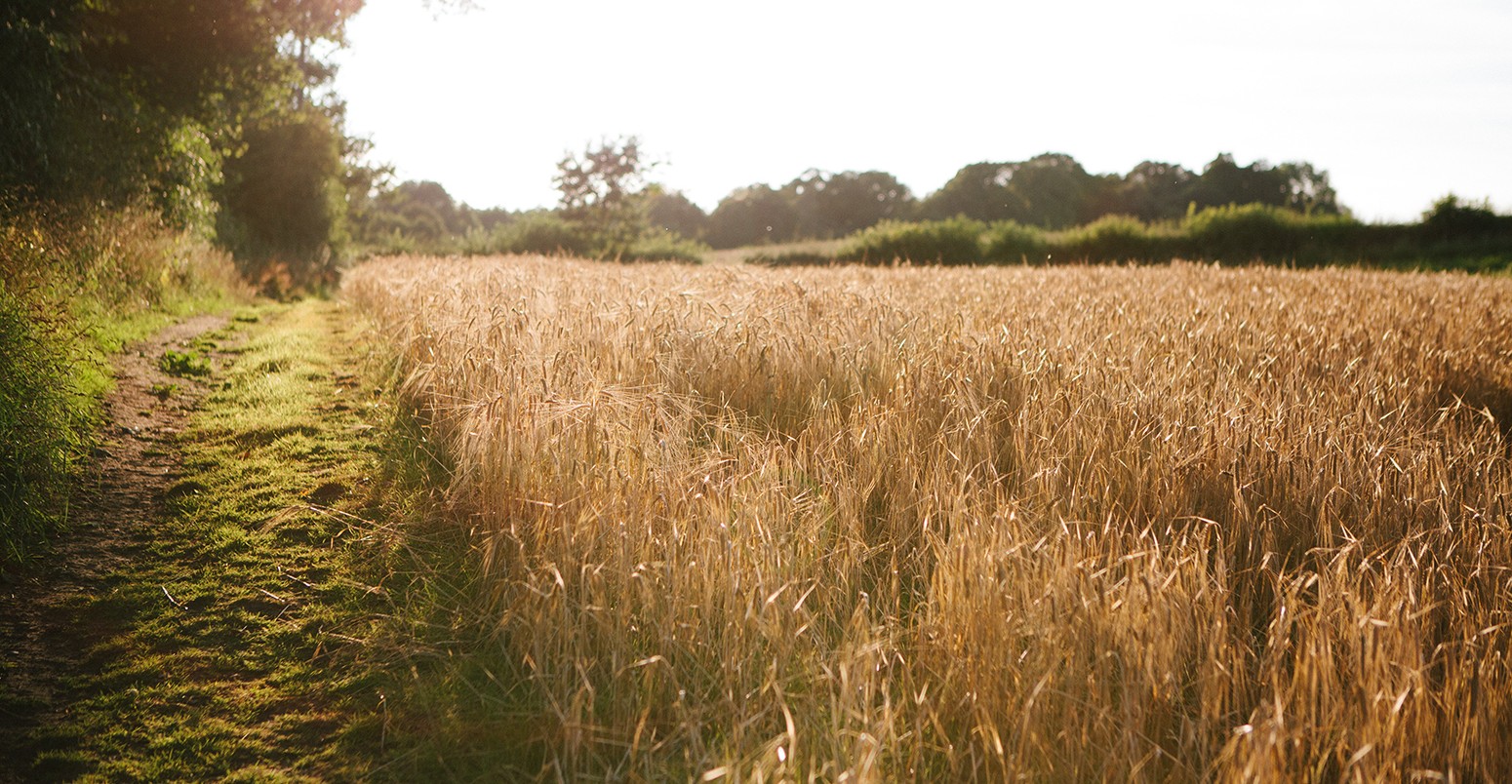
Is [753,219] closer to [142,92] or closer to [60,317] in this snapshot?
[142,92]

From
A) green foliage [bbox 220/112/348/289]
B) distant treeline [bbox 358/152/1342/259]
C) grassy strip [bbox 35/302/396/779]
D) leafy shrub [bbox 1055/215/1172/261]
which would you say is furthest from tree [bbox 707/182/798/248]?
grassy strip [bbox 35/302/396/779]

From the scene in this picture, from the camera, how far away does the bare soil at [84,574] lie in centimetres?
219

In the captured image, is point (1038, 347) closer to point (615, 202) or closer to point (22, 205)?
point (22, 205)

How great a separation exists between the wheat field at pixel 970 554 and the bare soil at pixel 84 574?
3.95ft

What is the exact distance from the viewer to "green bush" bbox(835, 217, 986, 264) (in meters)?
30.4

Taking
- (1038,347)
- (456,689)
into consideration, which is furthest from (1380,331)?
(456,689)

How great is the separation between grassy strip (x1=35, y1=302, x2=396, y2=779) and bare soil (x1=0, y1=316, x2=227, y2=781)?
0.04 metres

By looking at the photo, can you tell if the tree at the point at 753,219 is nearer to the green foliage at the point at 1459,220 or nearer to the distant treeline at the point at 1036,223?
the distant treeline at the point at 1036,223

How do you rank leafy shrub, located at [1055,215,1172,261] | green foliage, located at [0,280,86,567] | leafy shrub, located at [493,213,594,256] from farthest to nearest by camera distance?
leafy shrub, located at [493,213,594,256], leafy shrub, located at [1055,215,1172,261], green foliage, located at [0,280,86,567]

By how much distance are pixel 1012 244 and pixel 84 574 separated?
3097 cm

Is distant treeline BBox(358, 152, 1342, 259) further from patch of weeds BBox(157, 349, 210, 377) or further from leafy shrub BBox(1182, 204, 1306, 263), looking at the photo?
patch of weeds BBox(157, 349, 210, 377)

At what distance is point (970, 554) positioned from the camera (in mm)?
2318

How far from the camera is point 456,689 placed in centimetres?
231

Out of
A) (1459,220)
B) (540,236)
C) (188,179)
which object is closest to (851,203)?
(540,236)
